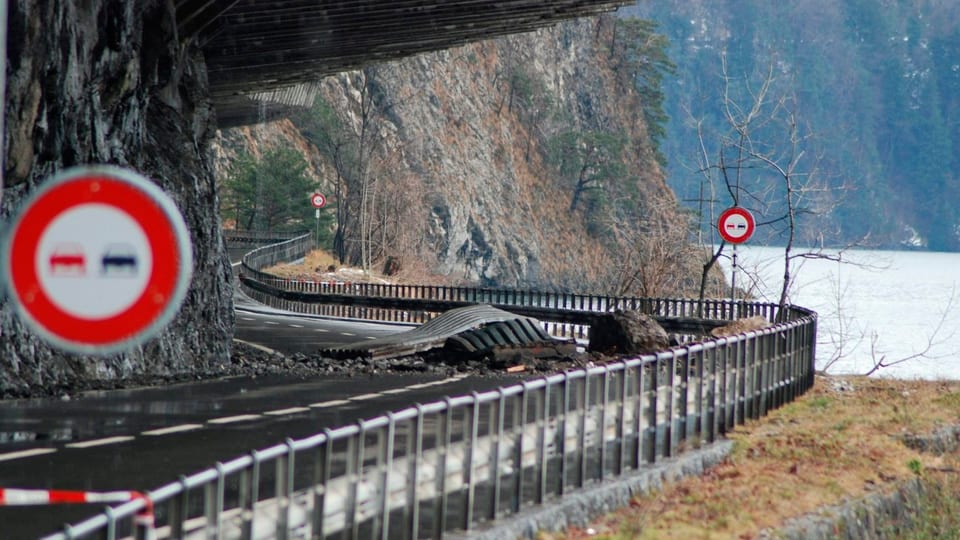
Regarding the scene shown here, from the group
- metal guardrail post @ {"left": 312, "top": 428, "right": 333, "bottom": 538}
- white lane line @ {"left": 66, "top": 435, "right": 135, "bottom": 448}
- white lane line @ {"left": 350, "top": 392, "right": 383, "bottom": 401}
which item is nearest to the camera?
metal guardrail post @ {"left": 312, "top": 428, "right": 333, "bottom": 538}

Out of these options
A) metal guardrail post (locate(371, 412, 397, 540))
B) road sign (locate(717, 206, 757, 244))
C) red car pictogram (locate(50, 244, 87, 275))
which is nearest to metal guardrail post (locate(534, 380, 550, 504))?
metal guardrail post (locate(371, 412, 397, 540))

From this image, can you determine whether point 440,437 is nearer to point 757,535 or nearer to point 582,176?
point 757,535

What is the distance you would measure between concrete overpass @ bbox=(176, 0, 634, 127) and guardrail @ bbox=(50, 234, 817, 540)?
16.5 meters

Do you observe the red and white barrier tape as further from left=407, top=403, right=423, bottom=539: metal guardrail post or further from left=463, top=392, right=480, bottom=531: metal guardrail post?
left=463, top=392, right=480, bottom=531: metal guardrail post

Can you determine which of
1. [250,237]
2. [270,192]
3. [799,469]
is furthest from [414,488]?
[270,192]

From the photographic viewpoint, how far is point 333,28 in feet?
105

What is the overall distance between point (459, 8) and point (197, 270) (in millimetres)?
9003

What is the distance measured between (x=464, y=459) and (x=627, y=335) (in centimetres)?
1600

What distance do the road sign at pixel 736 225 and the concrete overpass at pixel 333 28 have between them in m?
5.25

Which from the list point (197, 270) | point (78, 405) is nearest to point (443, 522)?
point (78, 405)

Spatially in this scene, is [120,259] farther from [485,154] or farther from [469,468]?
[485,154]

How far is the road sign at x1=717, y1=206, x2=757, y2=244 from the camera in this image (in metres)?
28.2

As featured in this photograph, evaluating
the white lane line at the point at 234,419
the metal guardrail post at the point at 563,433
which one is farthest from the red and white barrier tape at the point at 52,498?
the white lane line at the point at 234,419

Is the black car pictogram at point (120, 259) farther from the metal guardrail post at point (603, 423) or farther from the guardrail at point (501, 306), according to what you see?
the guardrail at point (501, 306)
